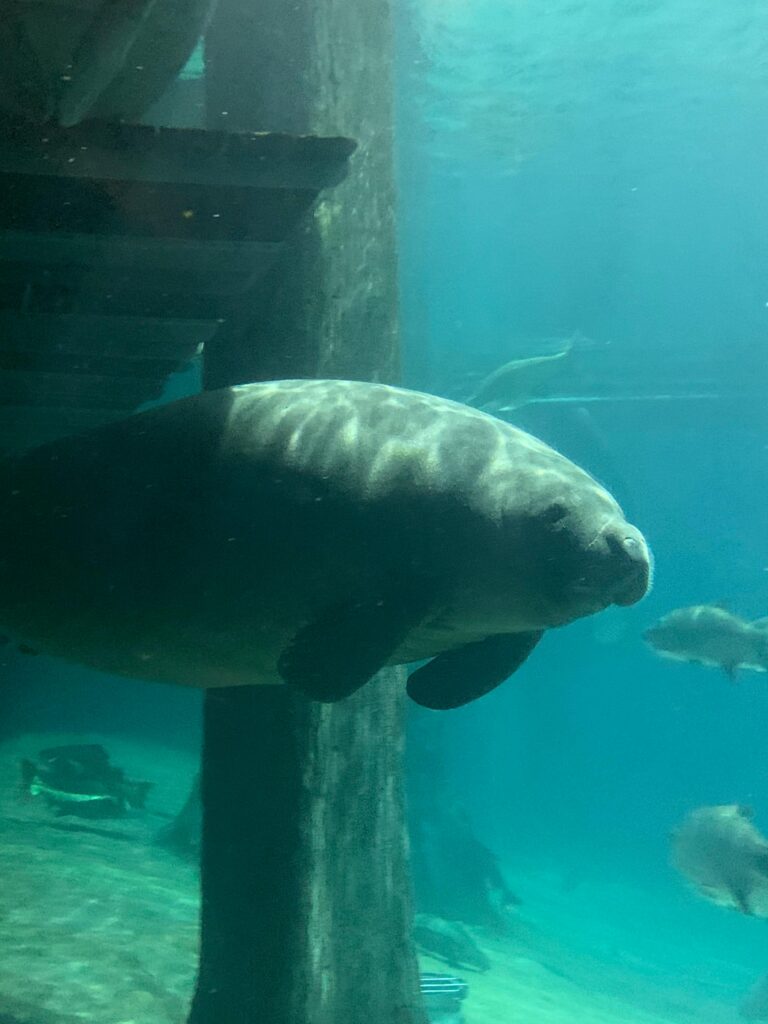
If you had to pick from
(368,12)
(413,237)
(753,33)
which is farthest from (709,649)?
(753,33)

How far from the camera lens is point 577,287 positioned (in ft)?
155

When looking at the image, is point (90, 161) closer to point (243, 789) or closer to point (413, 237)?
point (243, 789)

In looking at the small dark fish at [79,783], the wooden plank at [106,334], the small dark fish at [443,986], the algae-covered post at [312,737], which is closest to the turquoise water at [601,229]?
the small dark fish at [443,986]

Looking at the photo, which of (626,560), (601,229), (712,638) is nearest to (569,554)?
(626,560)

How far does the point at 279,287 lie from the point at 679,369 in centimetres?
3997

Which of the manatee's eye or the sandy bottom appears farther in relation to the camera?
the sandy bottom

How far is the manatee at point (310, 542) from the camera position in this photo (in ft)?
11.3

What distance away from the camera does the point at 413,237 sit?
77.8 ft

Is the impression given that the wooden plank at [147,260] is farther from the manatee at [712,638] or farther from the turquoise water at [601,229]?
the turquoise water at [601,229]

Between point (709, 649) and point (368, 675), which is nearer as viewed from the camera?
point (368, 675)

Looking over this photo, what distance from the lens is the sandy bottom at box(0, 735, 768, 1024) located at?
6270mm

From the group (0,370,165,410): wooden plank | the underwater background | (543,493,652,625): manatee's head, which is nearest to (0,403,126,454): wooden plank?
(0,370,165,410): wooden plank

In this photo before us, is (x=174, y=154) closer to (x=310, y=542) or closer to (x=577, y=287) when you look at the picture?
(x=310, y=542)

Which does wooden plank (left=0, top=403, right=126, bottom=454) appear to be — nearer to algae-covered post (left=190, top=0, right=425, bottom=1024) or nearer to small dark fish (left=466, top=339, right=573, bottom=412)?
algae-covered post (left=190, top=0, right=425, bottom=1024)
